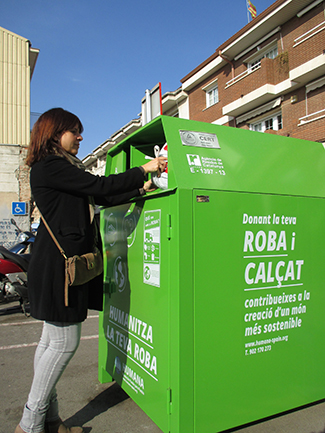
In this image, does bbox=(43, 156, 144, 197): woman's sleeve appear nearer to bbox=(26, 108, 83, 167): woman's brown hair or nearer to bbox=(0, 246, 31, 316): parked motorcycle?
bbox=(26, 108, 83, 167): woman's brown hair

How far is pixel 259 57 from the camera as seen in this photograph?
50.2 ft

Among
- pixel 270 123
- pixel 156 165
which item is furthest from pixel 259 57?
pixel 156 165

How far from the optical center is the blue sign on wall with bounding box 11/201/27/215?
37.4 feet

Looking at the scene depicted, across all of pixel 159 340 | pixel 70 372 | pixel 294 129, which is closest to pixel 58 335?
pixel 159 340

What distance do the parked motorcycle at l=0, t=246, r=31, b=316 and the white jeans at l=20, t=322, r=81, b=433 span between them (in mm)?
3722

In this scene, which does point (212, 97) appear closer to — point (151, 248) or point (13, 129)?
point (13, 129)

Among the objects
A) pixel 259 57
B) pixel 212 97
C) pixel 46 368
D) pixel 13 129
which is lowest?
pixel 46 368

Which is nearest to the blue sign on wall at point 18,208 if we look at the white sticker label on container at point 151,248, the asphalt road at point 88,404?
the asphalt road at point 88,404

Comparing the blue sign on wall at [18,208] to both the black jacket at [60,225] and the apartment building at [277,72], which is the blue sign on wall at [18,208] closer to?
the apartment building at [277,72]

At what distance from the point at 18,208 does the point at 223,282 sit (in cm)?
1100

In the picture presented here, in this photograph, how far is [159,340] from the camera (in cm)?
190

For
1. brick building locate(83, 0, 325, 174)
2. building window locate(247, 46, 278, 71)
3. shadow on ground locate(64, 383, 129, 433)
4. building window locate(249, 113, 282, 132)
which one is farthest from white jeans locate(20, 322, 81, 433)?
building window locate(247, 46, 278, 71)

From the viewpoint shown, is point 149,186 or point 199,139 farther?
point 149,186

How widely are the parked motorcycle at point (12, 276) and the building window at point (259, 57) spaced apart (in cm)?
1367
